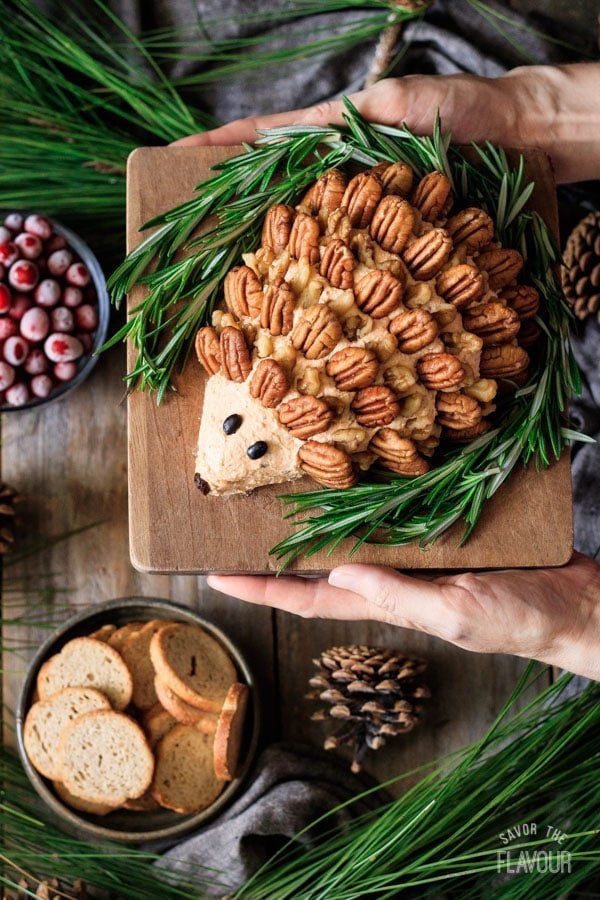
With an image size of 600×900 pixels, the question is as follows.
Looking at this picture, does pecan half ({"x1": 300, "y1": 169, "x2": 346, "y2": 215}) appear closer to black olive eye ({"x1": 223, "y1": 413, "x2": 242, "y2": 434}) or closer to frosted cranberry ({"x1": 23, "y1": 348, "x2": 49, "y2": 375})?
black olive eye ({"x1": 223, "y1": 413, "x2": 242, "y2": 434})

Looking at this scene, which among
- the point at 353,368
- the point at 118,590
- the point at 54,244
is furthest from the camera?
the point at 118,590

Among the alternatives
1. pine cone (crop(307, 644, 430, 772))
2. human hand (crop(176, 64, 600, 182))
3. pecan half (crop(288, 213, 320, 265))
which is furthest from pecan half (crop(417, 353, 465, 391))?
pine cone (crop(307, 644, 430, 772))

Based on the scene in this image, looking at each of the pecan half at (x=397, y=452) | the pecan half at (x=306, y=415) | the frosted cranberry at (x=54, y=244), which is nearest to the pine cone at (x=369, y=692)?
the pecan half at (x=397, y=452)

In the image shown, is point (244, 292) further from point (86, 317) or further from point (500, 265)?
point (86, 317)

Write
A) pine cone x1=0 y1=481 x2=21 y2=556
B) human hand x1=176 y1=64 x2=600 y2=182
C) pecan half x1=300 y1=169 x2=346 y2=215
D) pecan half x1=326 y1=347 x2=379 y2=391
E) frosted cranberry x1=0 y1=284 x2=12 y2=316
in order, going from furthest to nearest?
pine cone x1=0 y1=481 x2=21 y2=556 < frosted cranberry x1=0 y1=284 x2=12 y2=316 < human hand x1=176 y1=64 x2=600 y2=182 < pecan half x1=300 y1=169 x2=346 y2=215 < pecan half x1=326 y1=347 x2=379 y2=391

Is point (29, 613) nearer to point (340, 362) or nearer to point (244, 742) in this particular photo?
point (244, 742)

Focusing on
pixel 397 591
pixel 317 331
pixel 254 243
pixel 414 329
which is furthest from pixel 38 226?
pixel 397 591
